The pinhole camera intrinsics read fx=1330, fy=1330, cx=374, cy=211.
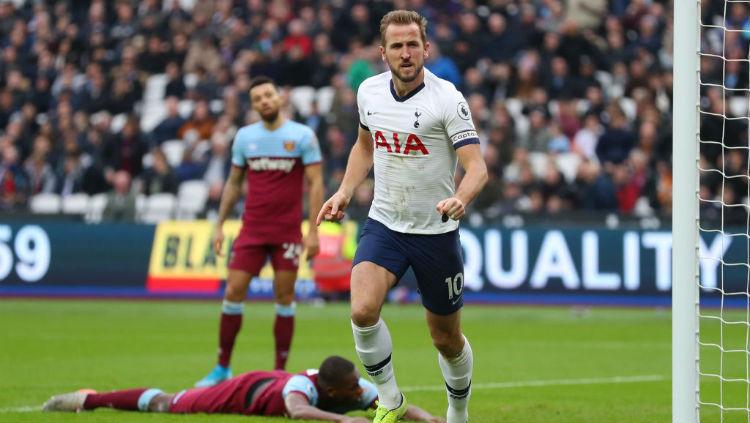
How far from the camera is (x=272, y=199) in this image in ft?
38.9

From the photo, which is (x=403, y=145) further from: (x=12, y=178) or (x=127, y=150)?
(x=12, y=178)

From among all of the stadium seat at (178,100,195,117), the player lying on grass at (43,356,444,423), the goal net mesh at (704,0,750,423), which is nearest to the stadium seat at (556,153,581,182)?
the goal net mesh at (704,0,750,423)

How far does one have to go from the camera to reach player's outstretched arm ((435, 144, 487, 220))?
706 cm

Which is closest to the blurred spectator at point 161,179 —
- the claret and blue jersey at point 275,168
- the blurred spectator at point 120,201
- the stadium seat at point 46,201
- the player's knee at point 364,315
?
the blurred spectator at point 120,201

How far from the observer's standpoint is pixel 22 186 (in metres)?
25.5

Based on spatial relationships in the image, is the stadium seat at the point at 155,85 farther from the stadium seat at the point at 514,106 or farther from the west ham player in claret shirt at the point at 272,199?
the west ham player in claret shirt at the point at 272,199

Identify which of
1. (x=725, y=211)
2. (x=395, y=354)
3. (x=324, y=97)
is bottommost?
(x=395, y=354)

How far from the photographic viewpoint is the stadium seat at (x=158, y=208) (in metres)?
22.2

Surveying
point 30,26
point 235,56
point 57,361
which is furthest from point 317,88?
point 57,361

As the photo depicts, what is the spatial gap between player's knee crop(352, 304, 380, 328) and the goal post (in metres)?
1.72

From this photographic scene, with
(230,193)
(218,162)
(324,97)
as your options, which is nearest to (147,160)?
(218,162)

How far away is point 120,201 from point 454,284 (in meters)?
16.5

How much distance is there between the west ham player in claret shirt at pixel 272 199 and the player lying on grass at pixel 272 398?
2.35m

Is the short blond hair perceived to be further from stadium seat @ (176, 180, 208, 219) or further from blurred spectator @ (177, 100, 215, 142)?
blurred spectator @ (177, 100, 215, 142)
